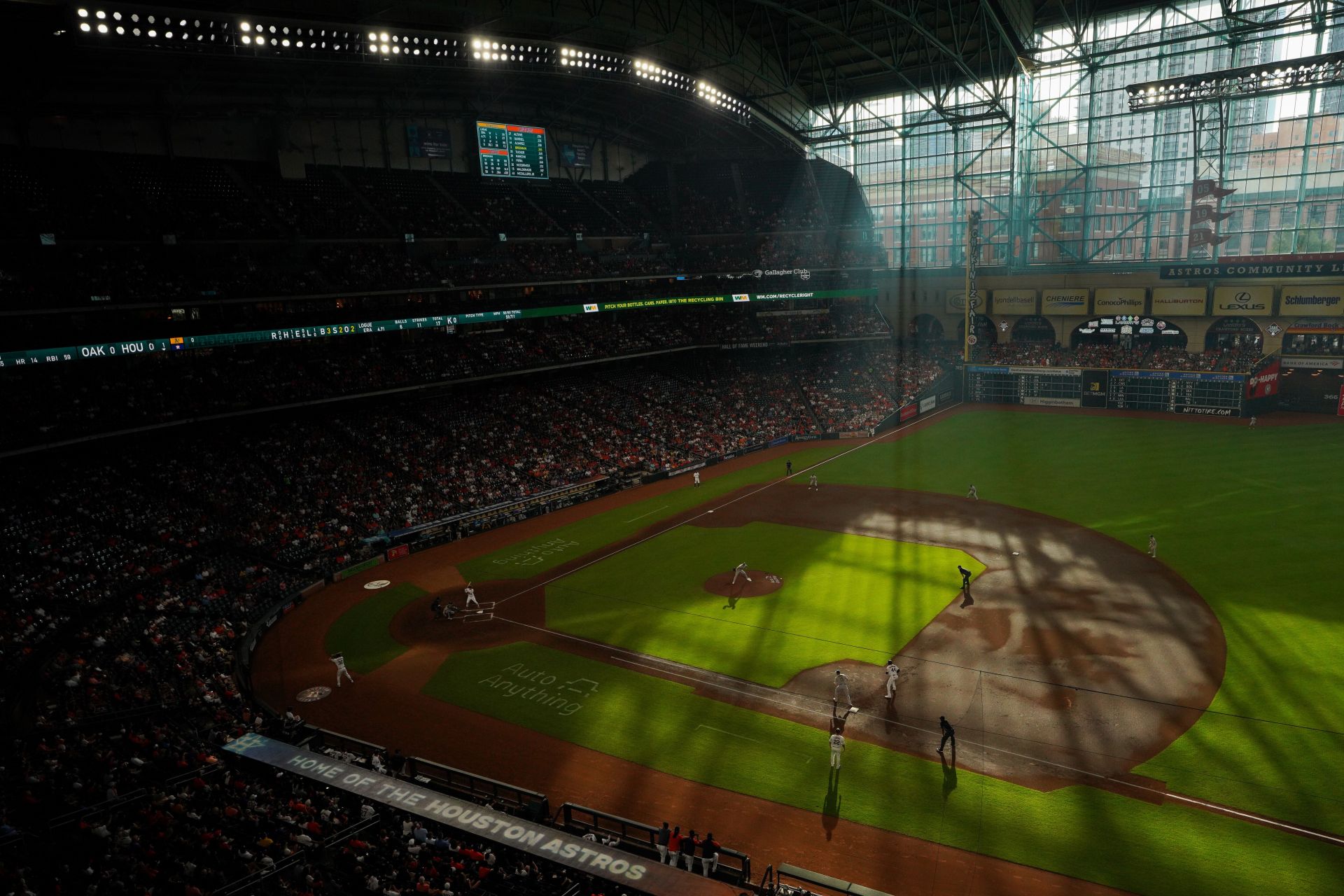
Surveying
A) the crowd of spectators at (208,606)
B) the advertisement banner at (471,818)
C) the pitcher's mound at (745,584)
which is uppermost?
the crowd of spectators at (208,606)

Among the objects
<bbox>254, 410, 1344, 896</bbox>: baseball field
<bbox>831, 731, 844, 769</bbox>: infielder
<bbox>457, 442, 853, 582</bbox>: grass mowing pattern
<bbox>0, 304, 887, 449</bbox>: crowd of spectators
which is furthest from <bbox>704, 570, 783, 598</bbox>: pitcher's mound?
<bbox>0, 304, 887, 449</bbox>: crowd of spectators

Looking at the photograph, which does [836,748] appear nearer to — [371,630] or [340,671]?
[340,671]

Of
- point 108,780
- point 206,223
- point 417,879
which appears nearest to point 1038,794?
Answer: point 417,879

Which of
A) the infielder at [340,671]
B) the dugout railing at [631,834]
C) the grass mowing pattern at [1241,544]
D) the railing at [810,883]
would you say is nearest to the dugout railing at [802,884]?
the railing at [810,883]

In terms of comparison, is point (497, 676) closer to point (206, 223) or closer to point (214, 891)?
point (214, 891)

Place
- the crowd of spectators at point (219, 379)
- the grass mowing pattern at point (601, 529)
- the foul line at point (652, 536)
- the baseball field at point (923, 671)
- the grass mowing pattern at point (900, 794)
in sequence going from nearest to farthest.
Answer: the grass mowing pattern at point (900, 794)
the baseball field at point (923, 671)
the foul line at point (652, 536)
the crowd of spectators at point (219, 379)
the grass mowing pattern at point (601, 529)

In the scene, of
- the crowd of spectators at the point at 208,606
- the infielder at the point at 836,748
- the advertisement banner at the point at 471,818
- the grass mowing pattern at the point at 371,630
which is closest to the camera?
the advertisement banner at the point at 471,818

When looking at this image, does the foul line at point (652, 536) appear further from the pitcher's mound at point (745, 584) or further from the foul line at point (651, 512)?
the pitcher's mound at point (745, 584)
